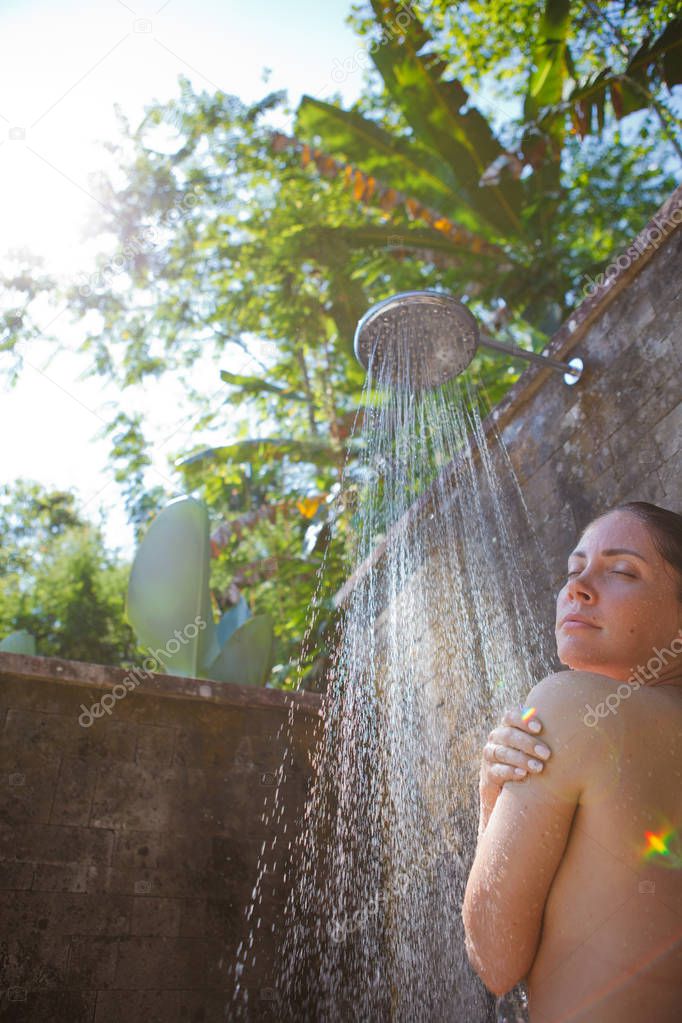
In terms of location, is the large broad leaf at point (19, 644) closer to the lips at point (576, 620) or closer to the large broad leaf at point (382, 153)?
the lips at point (576, 620)

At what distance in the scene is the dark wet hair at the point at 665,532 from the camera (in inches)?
83.0

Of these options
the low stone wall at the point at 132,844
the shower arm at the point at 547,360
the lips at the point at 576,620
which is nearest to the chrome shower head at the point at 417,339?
the shower arm at the point at 547,360

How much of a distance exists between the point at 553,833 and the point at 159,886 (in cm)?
355

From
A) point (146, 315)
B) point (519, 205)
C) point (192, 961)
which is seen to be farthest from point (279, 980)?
point (146, 315)

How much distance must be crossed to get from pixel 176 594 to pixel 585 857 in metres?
5.17

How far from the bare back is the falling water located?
106 inches

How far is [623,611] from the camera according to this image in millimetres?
2031

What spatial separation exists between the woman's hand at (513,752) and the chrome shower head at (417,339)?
3103 mm

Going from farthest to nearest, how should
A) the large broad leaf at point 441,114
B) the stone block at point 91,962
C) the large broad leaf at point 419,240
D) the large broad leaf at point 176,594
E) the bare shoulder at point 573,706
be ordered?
the large broad leaf at point 419,240
the large broad leaf at point 441,114
the large broad leaf at point 176,594
the stone block at point 91,962
the bare shoulder at point 573,706

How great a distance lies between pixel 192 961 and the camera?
444 cm

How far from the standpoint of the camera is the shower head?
451 centimetres

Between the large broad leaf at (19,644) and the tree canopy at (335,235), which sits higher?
the tree canopy at (335,235)

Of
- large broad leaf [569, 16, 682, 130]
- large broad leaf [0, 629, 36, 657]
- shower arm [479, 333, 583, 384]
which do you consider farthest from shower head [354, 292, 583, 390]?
large broad leaf [0, 629, 36, 657]

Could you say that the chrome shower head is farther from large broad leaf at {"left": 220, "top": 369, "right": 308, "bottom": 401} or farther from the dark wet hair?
large broad leaf at {"left": 220, "top": 369, "right": 308, "bottom": 401}
